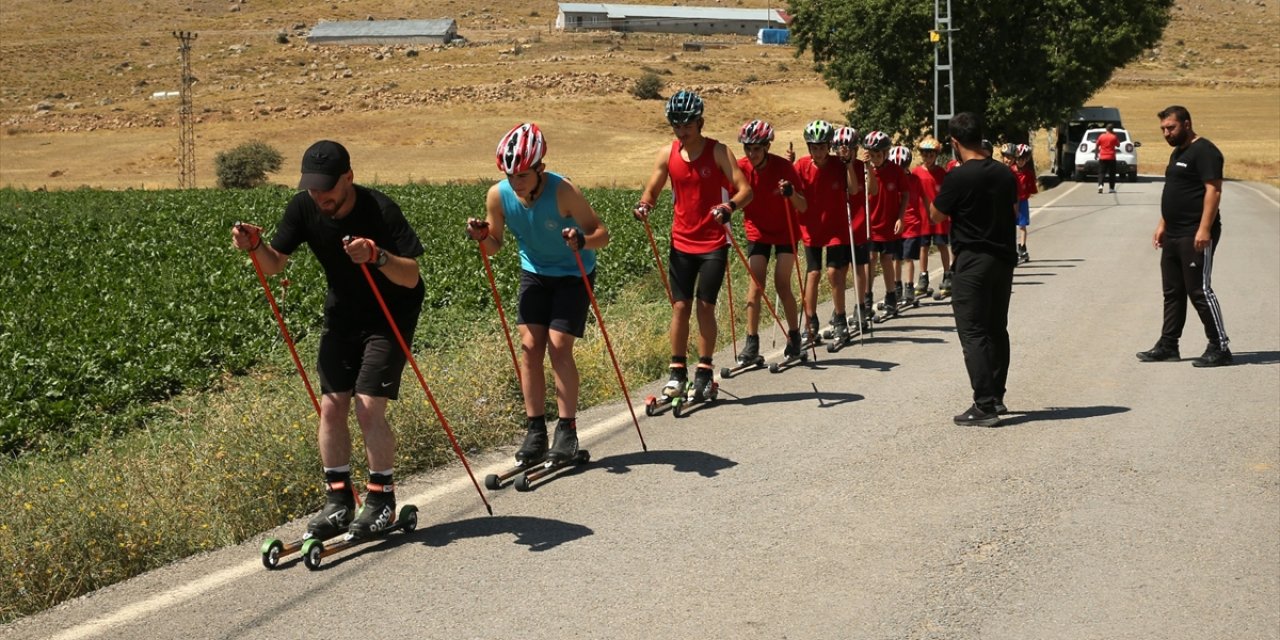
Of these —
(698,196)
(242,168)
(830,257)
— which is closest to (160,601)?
(698,196)

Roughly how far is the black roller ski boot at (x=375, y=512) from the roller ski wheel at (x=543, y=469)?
985 millimetres

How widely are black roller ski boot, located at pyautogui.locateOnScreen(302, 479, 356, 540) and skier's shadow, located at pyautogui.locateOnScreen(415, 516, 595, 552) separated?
0.36m

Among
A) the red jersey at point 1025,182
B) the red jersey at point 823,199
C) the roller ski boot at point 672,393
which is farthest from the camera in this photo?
the red jersey at point 1025,182

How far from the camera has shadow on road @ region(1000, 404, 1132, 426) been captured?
9.39 m

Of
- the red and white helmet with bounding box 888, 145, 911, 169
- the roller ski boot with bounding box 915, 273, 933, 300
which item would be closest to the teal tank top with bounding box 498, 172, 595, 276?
the red and white helmet with bounding box 888, 145, 911, 169

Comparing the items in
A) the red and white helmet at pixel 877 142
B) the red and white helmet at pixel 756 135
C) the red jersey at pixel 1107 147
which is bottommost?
the red jersey at pixel 1107 147

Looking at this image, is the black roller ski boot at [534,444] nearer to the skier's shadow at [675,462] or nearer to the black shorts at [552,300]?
the skier's shadow at [675,462]

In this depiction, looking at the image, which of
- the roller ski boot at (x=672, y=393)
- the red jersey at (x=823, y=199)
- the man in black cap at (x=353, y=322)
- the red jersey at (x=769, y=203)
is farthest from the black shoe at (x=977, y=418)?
the man in black cap at (x=353, y=322)

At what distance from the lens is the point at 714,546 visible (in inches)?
255

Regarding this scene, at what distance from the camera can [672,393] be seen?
9609mm

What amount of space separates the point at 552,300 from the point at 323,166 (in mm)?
2074

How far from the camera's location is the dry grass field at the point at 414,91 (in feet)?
226

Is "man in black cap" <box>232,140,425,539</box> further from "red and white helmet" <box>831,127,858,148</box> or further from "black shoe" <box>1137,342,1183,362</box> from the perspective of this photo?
"black shoe" <box>1137,342,1183,362</box>

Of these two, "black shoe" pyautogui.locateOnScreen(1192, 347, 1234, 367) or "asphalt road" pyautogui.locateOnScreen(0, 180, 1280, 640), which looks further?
"black shoe" pyautogui.locateOnScreen(1192, 347, 1234, 367)
